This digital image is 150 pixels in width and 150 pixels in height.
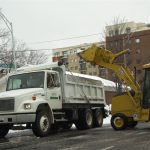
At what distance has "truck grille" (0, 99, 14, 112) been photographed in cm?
1700

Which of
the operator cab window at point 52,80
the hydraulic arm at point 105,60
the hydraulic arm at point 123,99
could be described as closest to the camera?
the operator cab window at point 52,80

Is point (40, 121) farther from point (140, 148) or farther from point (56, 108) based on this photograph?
point (140, 148)

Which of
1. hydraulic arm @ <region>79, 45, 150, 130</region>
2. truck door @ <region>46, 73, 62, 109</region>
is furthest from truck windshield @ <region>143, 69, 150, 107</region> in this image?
truck door @ <region>46, 73, 62, 109</region>

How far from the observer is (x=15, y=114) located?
1680cm

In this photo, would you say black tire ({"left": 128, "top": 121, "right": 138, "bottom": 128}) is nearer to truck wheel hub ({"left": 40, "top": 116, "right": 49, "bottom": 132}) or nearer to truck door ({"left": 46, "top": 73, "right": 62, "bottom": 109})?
truck door ({"left": 46, "top": 73, "right": 62, "bottom": 109})

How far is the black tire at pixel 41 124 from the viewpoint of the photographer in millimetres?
17031

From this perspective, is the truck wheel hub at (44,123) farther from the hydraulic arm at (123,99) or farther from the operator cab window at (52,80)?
the hydraulic arm at (123,99)

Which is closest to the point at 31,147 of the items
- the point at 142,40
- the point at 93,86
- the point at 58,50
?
the point at 93,86

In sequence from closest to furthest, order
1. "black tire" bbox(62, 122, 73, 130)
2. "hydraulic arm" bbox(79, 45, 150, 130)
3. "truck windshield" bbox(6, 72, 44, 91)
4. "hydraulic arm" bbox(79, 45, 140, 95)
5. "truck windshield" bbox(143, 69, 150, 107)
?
"truck windshield" bbox(6, 72, 44, 91) < "truck windshield" bbox(143, 69, 150, 107) < "hydraulic arm" bbox(79, 45, 150, 130) < "hydraulic arm" bbox(79, 45, 140, 95) < "black tire" bbox(62, 122, 73, 130)

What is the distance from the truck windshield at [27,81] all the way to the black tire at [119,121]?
3592 mm

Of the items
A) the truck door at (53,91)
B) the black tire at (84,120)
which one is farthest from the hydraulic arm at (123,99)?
the truck door at (53,91)

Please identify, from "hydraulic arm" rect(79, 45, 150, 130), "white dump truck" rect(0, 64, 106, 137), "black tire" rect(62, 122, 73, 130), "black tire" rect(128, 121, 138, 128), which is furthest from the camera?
"black tire" rect(62, 122, 73, 130)

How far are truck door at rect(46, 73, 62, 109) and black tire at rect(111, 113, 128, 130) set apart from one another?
2411 millimetres

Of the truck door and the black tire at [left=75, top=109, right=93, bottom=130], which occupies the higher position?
the truck door
